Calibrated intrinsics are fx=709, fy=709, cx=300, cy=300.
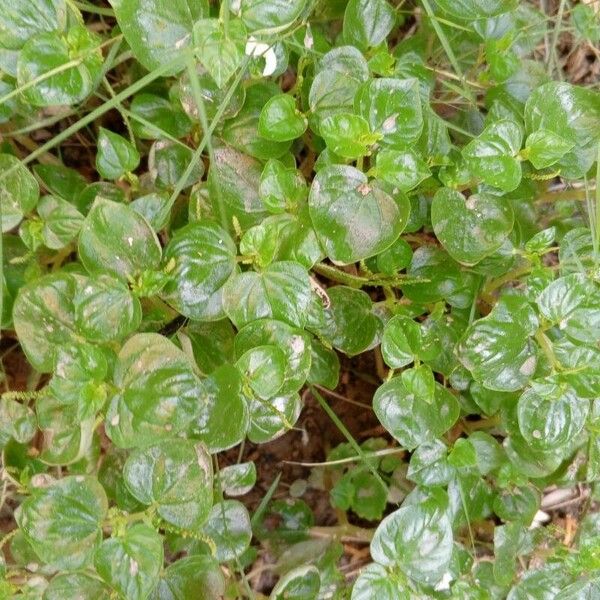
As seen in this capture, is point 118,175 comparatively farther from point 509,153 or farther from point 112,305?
point 509,153

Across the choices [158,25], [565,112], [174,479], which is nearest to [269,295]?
[174,479]

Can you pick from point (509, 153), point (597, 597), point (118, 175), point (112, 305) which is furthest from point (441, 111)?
point (597, 597)

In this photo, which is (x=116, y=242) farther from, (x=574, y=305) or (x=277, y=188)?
(x=574, y=305)

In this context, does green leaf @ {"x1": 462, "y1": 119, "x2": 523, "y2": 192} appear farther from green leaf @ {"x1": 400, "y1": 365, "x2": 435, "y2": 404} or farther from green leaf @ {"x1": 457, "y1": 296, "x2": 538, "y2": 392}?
green leaf @ {"x1": 400, "y1": 365, "x2": 435, "y2": 404}

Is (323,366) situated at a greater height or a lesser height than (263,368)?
lesser

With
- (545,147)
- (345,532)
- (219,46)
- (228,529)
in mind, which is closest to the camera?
(219,46)

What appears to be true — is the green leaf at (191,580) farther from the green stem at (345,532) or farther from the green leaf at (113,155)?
the green leaf at (113,155)
